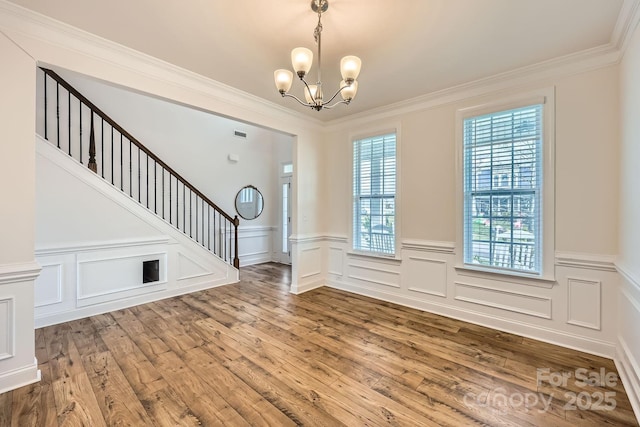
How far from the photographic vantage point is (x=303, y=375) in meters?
2.24

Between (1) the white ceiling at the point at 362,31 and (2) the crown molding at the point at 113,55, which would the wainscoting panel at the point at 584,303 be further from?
(2) the crown molding at the point at 113,55

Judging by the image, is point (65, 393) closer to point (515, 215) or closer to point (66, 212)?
point (66, 212)

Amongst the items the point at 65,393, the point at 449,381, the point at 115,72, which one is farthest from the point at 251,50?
the point at 449,381

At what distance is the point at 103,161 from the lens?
170 inches

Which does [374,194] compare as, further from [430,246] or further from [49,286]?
[49,286]

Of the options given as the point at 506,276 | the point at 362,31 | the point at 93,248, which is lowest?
the point at 506,276

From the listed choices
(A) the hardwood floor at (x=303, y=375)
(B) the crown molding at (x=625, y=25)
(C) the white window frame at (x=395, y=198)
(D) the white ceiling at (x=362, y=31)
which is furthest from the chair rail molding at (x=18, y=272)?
(B) the crown molding at (x=625, y=25)

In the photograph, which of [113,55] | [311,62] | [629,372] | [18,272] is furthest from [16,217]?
[629,372]

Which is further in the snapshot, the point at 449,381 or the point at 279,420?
the point at 449,381

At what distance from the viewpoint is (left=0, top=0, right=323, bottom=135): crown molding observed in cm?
205

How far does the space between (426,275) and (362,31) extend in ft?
9.47

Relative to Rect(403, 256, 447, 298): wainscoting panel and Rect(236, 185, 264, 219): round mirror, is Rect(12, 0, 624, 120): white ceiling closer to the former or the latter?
Rect(403, 256, 447, 298): wainscoting panel

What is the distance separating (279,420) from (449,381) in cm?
133

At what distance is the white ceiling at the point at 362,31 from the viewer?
2010 millimetres
